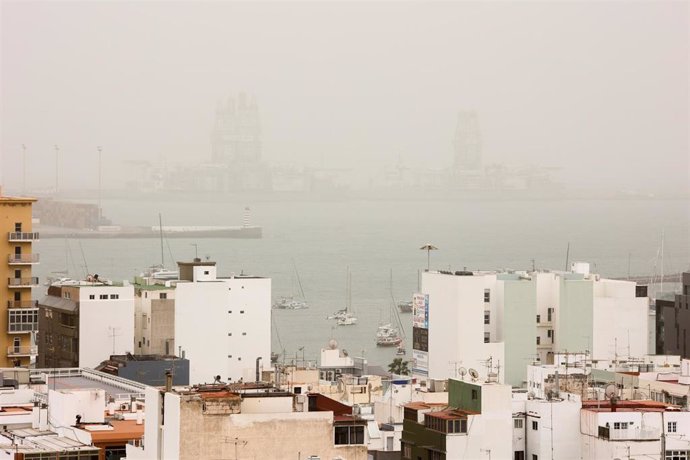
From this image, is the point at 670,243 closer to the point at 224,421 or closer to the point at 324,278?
the point at 324,278

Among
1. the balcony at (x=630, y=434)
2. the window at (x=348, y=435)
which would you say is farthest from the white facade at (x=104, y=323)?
the window at (x=348, y=435)

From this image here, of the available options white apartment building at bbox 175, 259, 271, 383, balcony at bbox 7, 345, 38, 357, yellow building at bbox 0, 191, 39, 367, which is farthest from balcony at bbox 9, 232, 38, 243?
white apartment building at bbox 175, 259, 271, 383

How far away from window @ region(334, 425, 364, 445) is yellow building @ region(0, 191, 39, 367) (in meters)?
9.35

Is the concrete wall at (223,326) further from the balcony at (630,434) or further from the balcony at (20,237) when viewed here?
the balcony at (630,434)

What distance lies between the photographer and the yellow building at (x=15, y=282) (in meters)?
20.7

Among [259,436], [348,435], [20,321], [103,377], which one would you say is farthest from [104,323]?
[259,436]

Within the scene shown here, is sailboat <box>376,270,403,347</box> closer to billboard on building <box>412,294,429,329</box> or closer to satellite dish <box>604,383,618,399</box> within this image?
billboard on building <box>412,294,429,329</box>

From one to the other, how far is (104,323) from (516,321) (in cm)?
487

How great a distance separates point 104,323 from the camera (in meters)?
A: 23.0

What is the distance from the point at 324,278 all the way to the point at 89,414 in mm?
42240

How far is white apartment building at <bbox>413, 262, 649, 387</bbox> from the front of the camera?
24500 mm

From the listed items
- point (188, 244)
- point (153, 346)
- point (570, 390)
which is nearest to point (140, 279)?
point (153, 346)

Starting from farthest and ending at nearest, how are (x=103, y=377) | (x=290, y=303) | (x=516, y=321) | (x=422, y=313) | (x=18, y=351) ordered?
(x=290, y=303) → (x=422, y=313) → (x=516, y=321) → (x=18, y=351) → (x=103, y=377)

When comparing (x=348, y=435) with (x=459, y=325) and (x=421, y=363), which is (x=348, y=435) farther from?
(x=421, y=363)
